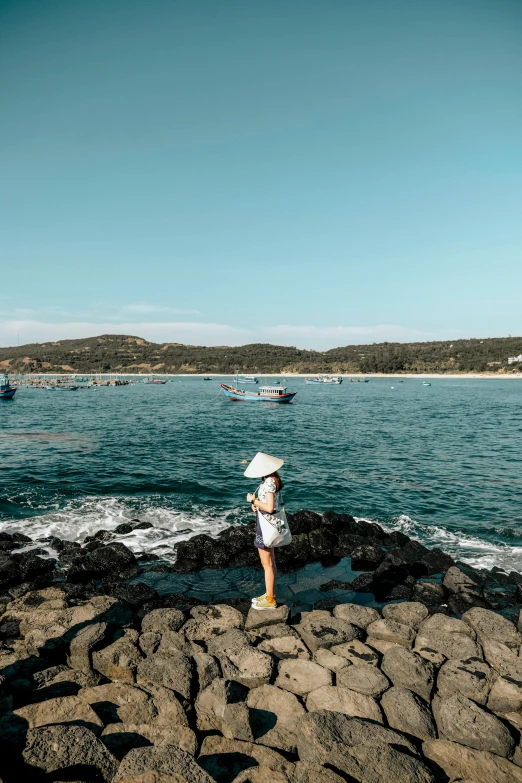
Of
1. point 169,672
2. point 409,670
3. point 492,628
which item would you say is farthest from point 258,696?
point 492,628

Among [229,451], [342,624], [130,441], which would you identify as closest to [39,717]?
[342,624]

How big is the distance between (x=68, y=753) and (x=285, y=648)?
358 cm

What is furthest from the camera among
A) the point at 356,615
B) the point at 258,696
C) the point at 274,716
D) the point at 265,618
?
the point at 356,615

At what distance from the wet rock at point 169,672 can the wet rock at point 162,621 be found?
1.18 m

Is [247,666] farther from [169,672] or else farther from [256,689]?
[169,672]

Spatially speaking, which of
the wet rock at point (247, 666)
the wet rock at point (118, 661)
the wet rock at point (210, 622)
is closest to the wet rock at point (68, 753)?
the wet rock at point (118, 661)

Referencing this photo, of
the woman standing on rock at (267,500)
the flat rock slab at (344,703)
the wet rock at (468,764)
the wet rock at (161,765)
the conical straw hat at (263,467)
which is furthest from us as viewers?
the conical straw hat at (263,467)

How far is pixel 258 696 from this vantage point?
5770 millimetres

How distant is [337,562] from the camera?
12.4 meters

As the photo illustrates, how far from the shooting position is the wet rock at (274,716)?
4975 millimetres

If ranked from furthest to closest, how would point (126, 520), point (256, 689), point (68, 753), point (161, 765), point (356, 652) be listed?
point (126, 520), point (356, 652), point (256, 689), point (68, 753), point (161, 765)

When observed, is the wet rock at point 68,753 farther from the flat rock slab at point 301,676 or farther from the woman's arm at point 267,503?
the woman's arm at point 267,503

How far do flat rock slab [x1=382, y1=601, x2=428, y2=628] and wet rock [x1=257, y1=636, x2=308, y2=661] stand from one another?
1.99 meters

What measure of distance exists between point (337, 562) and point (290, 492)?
25.4ft
